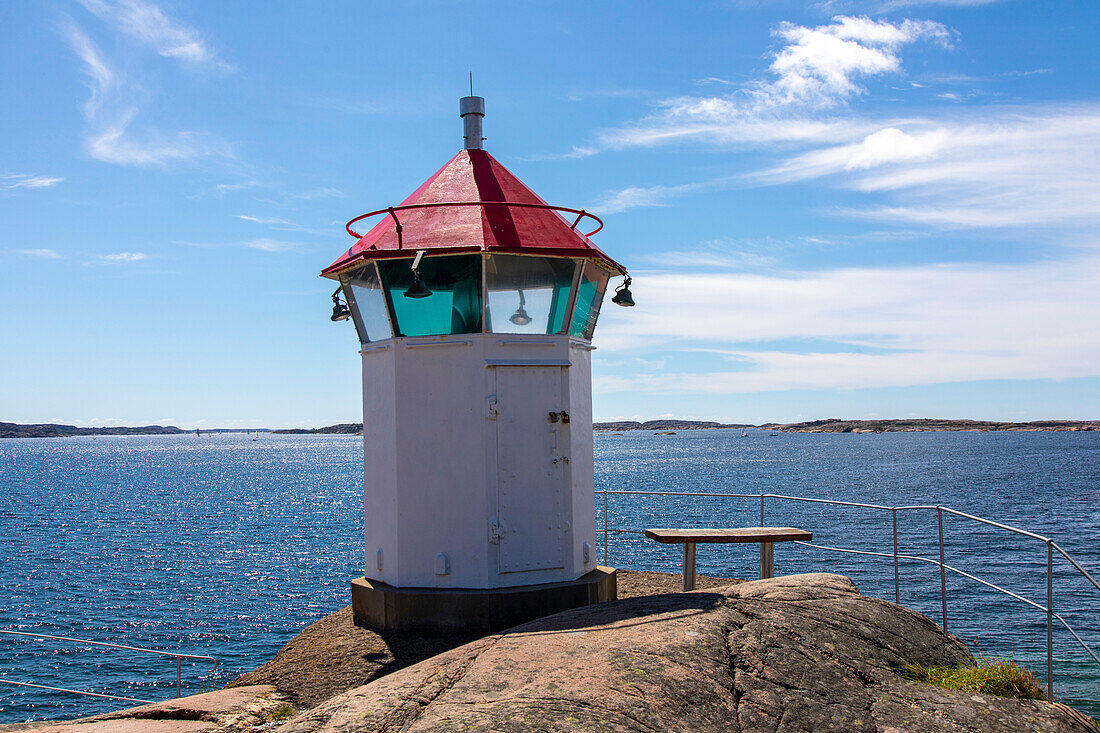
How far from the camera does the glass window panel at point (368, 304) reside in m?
9.13

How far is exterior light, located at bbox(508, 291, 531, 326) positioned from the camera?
350 inches

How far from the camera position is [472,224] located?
8961 millimetres

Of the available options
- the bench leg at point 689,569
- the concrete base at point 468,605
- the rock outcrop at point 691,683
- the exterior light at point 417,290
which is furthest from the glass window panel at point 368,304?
the bench leg at point 689,569

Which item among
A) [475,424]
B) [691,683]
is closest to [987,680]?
[691,683]

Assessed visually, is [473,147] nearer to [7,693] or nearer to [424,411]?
[424,411]

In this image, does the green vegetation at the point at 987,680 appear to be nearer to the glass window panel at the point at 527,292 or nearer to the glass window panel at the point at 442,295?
the glass window panel at the point at 527,292

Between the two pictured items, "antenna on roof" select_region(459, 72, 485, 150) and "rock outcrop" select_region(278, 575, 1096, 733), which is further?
"antenna on roof" select_region(459, 72, 485, 150)

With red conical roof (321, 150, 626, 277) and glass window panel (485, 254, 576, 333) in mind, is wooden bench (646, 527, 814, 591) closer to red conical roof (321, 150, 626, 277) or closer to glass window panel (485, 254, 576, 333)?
glass window panel (485, 254, 576, 333)

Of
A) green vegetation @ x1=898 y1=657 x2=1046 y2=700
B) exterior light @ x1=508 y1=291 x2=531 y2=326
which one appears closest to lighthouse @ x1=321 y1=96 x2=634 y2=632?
exterior light @ x1=508 y1=291 x2=531 y2=326

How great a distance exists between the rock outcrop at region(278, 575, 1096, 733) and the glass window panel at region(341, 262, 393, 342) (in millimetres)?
3940

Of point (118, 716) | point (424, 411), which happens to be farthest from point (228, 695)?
point (424, 411)

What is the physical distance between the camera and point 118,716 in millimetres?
6727

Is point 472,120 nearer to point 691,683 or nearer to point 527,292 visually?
point 527,292

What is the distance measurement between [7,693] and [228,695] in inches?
524
